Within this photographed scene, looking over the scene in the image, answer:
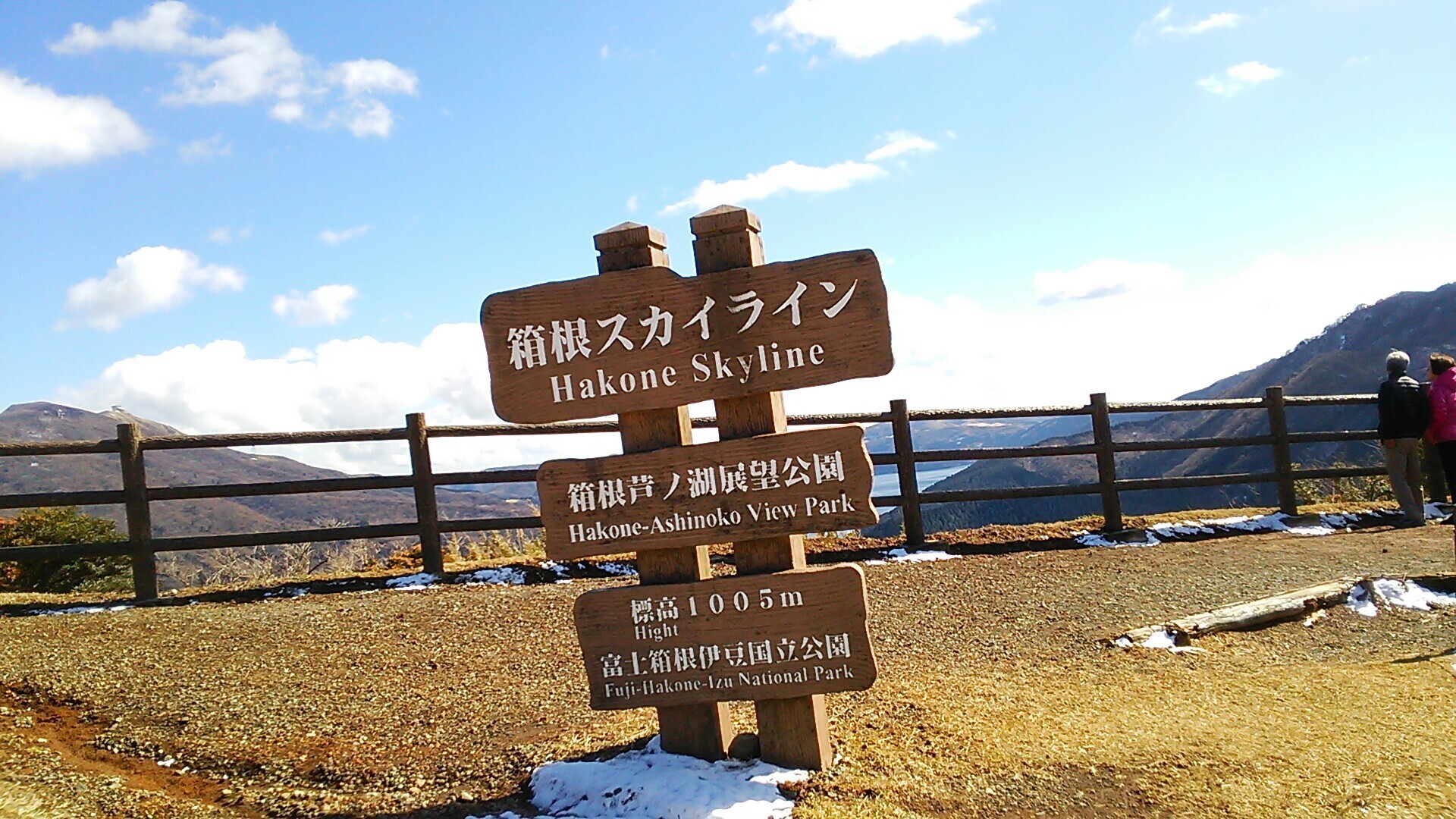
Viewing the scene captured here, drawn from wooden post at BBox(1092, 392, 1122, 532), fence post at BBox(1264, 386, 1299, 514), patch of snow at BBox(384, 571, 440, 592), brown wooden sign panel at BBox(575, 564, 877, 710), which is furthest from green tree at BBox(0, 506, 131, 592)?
fence post at BBox(1264, 386, 1299, 514)

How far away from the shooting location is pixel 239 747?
466cm

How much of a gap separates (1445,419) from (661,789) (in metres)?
7.21

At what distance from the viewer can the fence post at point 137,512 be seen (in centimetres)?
801

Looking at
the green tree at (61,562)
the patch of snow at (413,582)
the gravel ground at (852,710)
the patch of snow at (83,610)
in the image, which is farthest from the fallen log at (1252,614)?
the green tree at (61,562)

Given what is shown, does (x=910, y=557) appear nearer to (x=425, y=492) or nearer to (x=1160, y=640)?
(x=1160, y=640)

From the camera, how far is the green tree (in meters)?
10.8

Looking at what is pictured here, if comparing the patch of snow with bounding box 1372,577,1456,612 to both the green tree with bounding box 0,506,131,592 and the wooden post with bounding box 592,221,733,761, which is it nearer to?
the wooden post with bounding box 592,221,733,761

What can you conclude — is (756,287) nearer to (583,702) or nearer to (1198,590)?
(583,702)

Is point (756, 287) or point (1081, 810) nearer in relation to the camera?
point (1081, 810)

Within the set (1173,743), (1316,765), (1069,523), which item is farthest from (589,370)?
(1069,523)

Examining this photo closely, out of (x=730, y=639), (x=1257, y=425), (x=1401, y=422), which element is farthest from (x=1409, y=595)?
(x=1257, y=425)

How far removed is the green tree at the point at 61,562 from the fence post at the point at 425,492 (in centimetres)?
383

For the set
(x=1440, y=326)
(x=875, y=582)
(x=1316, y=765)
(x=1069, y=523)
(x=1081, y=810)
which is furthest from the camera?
(x=1440, y=326)

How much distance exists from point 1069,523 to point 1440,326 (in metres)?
91.3
